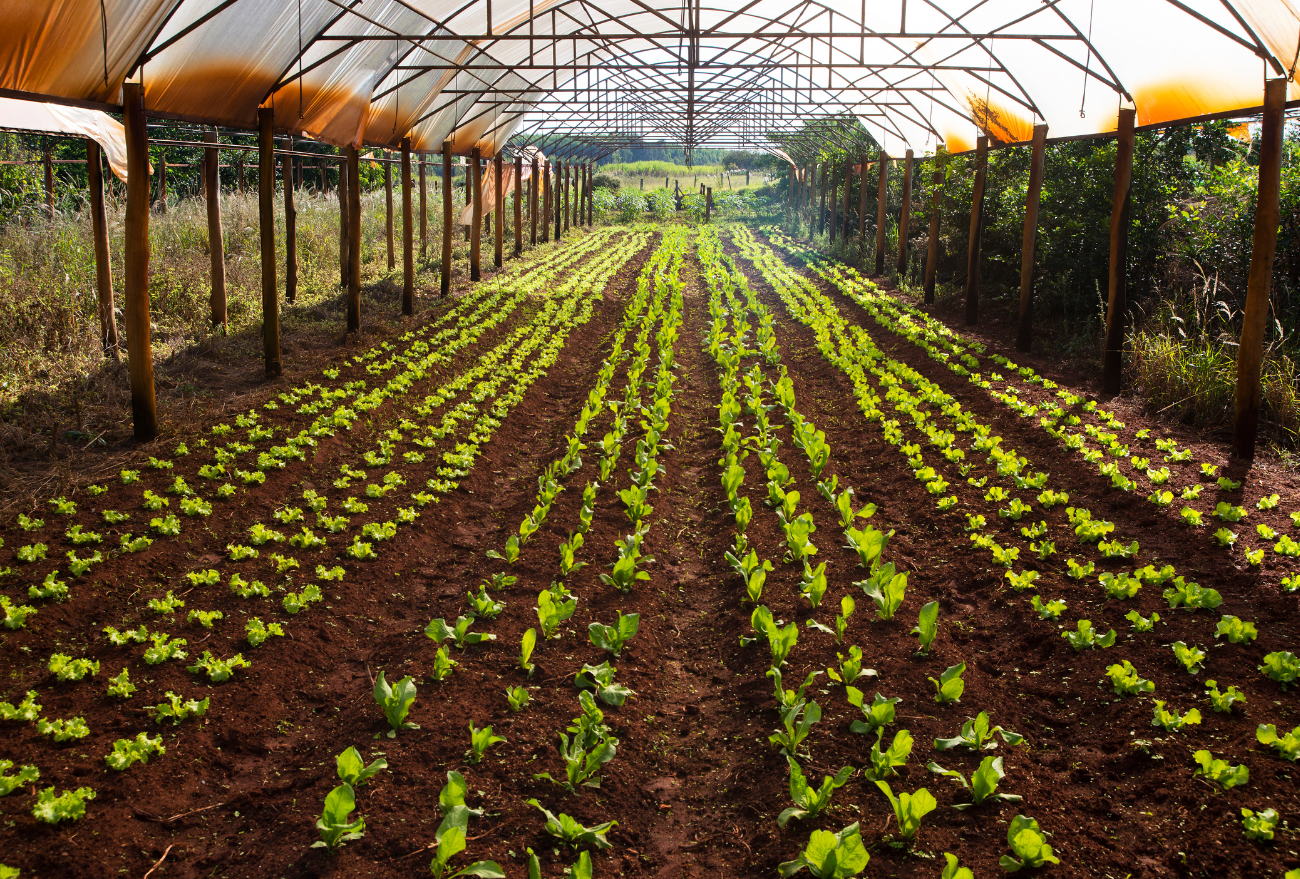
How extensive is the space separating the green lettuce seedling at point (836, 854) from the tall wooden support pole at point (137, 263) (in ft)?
22.4

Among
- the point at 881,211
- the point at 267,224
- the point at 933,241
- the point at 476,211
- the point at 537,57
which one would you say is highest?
the point at 537,57

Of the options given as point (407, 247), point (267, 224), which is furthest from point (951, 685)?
point (407, 247)

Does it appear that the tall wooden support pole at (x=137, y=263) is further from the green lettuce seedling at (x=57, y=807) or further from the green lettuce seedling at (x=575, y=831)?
the green lettuce seedling at (x=575, y=831)

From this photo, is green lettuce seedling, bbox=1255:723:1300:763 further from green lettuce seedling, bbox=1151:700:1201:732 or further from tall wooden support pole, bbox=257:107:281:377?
tall wooden support pole, bbox=257:107:281:377

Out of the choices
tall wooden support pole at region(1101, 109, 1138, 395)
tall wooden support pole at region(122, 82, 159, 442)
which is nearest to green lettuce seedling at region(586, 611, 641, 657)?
tall wooden support pole at region(122, 82, 159, 442)

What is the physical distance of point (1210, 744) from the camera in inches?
150

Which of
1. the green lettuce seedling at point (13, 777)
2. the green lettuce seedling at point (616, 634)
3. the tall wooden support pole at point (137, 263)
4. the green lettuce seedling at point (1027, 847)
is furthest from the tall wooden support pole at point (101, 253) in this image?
the green lettuce seedling at point (1027, 847)

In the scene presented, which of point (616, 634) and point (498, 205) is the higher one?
point (498, 205)

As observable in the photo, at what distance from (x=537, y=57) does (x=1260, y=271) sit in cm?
1552

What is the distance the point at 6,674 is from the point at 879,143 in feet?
72.7

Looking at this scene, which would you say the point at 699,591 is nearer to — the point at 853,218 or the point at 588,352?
the point at 588,352

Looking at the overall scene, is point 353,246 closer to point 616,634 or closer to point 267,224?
point 267,224

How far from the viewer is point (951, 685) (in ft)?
13.9

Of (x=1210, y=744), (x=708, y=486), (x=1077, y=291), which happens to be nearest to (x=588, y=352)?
(x=708, y=486)
